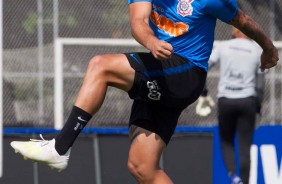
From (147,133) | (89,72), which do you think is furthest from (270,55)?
(89,72)

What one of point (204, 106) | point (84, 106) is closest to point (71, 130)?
point (84, 106)

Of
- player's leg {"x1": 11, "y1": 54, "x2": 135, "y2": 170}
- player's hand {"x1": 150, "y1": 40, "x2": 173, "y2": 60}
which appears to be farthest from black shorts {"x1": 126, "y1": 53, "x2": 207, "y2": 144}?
player's hand {"x1": 150, "y1": 40, "x2": 173, "y2": 60}

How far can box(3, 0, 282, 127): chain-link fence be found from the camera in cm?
1052

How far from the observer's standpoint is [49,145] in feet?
17.4

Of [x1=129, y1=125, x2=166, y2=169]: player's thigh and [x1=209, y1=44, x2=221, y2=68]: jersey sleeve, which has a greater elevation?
[x1=129, y1=125, x2=166, y2=169]: player's thigh

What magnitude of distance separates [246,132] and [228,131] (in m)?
0.16

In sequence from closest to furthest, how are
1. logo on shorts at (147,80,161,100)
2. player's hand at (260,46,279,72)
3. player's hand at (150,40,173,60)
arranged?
player's hand at (150,40,173,60)
logo on shorts at (147,80,161,100)
player's hand at (260,46,279,72)

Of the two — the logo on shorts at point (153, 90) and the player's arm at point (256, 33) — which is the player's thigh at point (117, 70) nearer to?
the logo on shorts at point (153, 90)

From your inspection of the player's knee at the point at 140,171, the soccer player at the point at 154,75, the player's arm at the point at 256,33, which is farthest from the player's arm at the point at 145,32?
the player's knee at the point at 140,171

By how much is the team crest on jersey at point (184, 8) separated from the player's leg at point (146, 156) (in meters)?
0.71

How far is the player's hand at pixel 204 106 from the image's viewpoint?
10508 mm

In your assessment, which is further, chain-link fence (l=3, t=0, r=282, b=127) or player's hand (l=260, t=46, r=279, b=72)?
chain-link fence (l=3, t=0, r=282, b=127)

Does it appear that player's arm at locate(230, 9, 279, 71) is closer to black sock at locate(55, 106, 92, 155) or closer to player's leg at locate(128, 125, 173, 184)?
player's leg at locate(128, 125, 173, 184)

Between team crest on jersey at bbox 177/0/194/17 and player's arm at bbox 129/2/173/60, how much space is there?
0.78 ft
